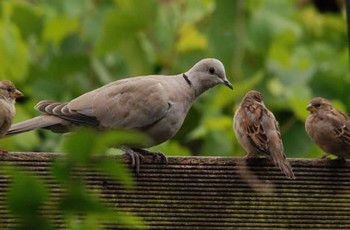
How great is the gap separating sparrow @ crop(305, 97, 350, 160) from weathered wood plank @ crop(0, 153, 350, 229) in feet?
2.66

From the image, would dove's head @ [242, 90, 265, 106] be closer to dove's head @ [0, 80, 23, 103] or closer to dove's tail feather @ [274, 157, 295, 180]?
dove's tail feather @ [274, 157, 295, 180]

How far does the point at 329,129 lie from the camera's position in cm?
532

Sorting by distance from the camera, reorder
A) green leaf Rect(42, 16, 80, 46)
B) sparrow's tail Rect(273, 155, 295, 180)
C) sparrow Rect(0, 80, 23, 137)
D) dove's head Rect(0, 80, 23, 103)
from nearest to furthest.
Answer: sparrow's tail Rect(273, 155, 295, 180), sparrow Rect(0, 80, 23, 137), dove's head Rect(0, 80, 23, 103), green leaf Rect(42, 16, 80, 46)

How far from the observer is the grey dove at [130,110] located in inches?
199

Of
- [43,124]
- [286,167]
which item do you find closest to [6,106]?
[43,124]

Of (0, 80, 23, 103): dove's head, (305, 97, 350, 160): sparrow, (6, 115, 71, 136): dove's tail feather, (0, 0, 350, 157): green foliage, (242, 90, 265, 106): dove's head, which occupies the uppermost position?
(0, 80, 23, 103): dove's head

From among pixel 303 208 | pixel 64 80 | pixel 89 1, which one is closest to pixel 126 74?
pixel 64 80

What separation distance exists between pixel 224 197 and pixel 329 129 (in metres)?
1.34

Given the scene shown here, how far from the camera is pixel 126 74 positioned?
976 centimetres

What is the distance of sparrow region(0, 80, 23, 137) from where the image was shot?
4887mm

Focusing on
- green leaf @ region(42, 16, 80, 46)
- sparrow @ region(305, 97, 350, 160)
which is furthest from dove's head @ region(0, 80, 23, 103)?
green leaf @ region(42, 16, 80, 46)

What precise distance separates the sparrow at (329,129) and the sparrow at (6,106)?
1625 millimetres

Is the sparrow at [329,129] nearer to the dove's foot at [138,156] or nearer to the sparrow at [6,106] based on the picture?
the dove's foot at [138,156]

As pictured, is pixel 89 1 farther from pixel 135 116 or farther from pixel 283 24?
pixel 135 116
